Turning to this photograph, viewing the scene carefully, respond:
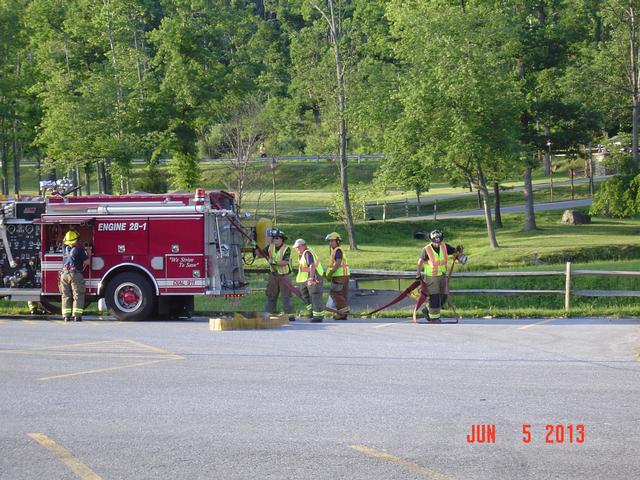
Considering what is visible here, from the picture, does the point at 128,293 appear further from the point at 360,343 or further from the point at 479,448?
the point at 479,448

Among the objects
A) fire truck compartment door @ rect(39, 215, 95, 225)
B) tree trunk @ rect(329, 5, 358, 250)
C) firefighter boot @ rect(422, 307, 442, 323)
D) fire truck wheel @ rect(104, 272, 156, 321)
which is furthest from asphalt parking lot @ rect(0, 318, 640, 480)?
tree trunk @ rect(329, 5, 358, 250)

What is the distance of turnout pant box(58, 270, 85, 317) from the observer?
64.8ft

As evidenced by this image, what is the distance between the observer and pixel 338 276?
66.5 ft

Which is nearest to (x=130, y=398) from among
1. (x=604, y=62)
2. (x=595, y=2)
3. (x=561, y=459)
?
(x=561, y=459)

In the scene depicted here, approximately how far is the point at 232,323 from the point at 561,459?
10348mm

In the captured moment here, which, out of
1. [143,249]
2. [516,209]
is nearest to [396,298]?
[143,249]

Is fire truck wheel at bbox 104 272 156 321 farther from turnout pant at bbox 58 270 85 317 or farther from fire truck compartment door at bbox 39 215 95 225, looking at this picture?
fire truck compartment door at bbox 39 215 95 225

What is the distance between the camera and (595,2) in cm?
6569

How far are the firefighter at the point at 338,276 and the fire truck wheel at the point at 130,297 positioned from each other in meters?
3.60

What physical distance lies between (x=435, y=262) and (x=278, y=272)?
365 centimetres

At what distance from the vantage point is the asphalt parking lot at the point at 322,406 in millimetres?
8125

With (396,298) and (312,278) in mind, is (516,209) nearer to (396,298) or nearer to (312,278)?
(396,298)

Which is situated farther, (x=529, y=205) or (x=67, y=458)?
(x=529, y=205)
